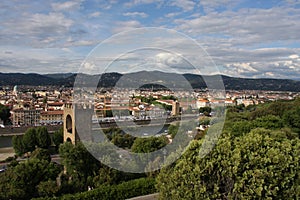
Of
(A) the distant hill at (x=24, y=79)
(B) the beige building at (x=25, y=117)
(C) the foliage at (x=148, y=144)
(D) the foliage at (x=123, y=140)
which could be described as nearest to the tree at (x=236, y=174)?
(C) the foliage at (x=148, y=144)

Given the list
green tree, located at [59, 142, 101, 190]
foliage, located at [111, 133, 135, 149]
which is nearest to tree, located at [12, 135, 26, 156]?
foliage, located at [111, 133, 135, 149]

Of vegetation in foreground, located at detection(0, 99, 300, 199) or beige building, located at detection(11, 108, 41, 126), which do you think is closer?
vegetation in foreground, located at detection(0, 99, 300, 199)

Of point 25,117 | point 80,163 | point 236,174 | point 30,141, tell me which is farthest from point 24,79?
point 236,174

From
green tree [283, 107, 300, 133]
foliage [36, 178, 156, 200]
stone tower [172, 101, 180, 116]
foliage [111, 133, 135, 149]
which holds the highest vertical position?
stone tower [172, 101, 180, 116]

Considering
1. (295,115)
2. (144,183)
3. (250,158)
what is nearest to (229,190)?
(250,158)

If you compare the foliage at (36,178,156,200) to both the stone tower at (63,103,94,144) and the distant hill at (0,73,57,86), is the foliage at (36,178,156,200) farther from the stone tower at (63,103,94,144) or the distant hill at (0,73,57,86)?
the distant hill at (0,73,57,86)

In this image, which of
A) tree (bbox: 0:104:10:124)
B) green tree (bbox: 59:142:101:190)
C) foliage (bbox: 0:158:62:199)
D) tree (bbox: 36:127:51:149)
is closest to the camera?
foliage (bbox: 0:158:62:199)

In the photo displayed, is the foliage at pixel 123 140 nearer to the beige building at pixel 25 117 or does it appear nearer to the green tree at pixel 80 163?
the green tree at pixel 80 163

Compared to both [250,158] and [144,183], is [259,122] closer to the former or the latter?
[144,183]

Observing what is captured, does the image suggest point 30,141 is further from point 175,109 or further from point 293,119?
point 293,119
